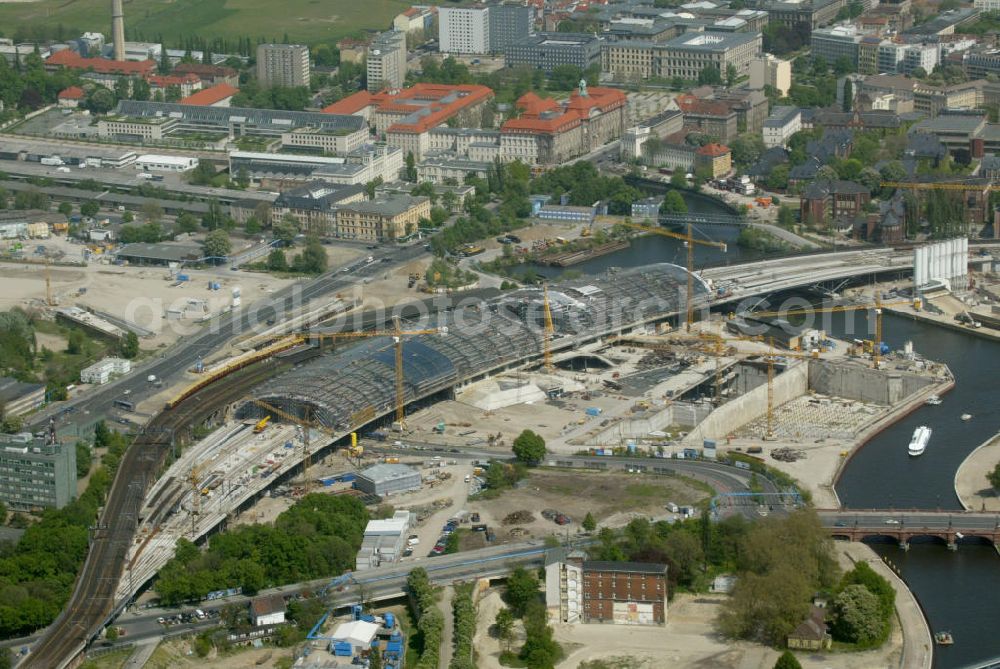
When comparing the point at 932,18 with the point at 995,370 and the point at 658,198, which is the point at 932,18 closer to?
the point at 658,198

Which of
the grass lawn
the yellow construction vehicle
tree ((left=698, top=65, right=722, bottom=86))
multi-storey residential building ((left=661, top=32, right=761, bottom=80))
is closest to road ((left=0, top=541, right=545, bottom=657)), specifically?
the yellow construction vehicle

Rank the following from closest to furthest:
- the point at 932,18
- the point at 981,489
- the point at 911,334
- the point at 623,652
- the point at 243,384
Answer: the point at 623,652, the point at 981,489, the point at 243,384, the point at 911,334, the point at 932,18

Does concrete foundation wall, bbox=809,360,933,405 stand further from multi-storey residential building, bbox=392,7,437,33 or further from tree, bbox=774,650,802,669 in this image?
multi-storey residential building, bbox=392,7,437,33

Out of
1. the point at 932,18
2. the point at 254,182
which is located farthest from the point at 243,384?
the point at 932,18

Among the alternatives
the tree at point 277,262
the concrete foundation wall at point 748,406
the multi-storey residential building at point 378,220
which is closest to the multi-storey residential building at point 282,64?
the multi-storey residential building at point 378,220

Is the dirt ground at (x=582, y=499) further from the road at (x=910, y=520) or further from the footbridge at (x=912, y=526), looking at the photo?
the footbridge at (x=912, y=526)
